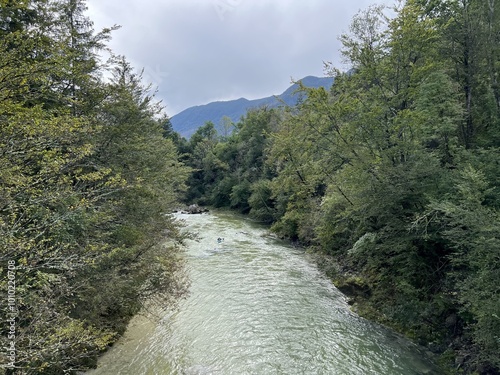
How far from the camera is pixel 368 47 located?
1142 centimetres

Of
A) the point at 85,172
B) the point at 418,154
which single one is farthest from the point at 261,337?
the point at 418,154

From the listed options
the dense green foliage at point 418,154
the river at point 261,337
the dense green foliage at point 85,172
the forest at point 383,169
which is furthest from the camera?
the dense green foliage at point 418,154

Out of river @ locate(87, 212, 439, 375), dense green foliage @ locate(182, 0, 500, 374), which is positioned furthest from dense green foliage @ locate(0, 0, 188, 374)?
dense green foliage @ locate(182, 0, 500, 374)

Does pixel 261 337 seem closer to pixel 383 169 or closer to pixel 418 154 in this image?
pixel 383 169

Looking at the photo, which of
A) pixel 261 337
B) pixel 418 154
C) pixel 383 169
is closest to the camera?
pixel 261 337

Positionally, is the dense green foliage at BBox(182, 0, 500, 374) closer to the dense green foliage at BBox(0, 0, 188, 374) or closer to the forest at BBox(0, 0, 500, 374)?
the forest at BBox(0, 0, 500, 374)

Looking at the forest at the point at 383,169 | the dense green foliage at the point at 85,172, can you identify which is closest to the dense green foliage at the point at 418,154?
the forest at the point at 383,169

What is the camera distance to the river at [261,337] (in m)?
7.59

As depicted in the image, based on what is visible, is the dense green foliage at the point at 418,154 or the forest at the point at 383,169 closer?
the forest at the point at 383,169

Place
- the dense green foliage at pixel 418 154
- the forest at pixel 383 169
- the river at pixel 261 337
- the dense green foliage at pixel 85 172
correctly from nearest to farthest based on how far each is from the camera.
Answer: the dense green foliage at pixel 85 172 < the forest at pixel 383 169 < the river at pixel 261 337 < the dense green foliage at pixel 418 154

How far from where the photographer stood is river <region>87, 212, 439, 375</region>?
24.9 ft

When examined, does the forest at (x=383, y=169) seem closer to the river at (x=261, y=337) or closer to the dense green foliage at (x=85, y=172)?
the dense green foliage at (x=85, y=172)

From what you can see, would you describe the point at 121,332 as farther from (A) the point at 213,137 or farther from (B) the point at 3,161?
(A) the point at 213,137

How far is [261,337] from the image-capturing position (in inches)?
351
